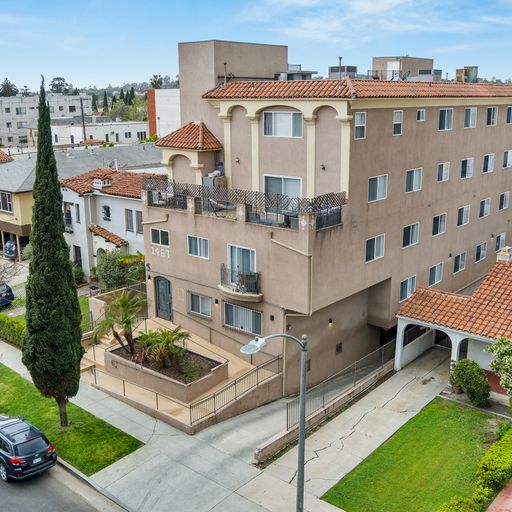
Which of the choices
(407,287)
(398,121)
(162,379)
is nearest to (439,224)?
(407,287)

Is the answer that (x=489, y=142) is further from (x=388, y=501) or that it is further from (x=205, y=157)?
(x=388, y=501)

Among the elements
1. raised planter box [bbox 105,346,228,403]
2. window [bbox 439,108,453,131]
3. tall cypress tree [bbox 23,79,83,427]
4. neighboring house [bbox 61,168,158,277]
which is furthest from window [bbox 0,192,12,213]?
window [bbox 439,108,453,131]

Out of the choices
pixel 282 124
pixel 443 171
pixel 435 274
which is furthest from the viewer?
pixel 435 274

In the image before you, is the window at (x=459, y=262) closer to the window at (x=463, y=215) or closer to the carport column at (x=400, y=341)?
the window at (x=463, y=215)

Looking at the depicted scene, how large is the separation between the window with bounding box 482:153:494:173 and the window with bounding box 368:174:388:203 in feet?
37.4

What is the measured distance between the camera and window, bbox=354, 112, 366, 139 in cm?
2437

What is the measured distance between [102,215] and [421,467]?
26.0m

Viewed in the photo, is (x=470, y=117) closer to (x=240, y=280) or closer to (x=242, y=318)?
(x=240, y=280)

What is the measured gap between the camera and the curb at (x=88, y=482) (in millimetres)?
17938

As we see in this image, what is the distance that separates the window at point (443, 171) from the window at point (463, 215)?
277cm

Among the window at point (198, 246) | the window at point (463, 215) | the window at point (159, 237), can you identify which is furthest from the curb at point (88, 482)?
the window at point (463, 215)

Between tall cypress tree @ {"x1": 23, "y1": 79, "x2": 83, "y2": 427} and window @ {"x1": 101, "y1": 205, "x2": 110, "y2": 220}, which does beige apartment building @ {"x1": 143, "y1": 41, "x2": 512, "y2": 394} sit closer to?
tall cypress tree @ {"x1": 23, "y1": 79, "x2": 83, "y2": 427}

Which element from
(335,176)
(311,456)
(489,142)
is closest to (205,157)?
(335,176)

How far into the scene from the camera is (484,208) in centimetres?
3609
